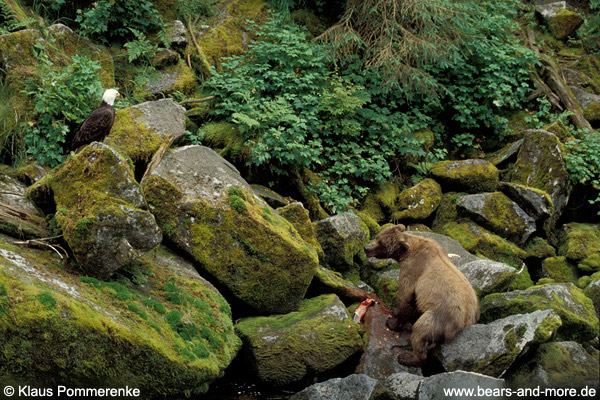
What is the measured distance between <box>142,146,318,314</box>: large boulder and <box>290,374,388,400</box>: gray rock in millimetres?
1489

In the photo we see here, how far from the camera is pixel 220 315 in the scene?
604 cm

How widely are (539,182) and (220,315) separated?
8.53 meters

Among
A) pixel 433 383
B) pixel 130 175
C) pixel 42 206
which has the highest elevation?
pixel 130 175

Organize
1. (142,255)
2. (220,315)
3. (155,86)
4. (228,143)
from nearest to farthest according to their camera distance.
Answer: (142,255) < (220,315) < (228,143) < (155,86)

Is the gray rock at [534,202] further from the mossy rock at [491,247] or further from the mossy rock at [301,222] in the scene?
the mossy rock at [301,222]

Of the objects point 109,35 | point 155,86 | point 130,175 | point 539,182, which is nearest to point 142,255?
point 130,175

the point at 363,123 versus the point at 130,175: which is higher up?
the point at 130,175

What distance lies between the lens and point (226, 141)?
9.95 meters

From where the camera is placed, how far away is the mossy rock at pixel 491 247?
32.4ft

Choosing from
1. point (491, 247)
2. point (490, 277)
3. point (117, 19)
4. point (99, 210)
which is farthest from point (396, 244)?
point (117, 19)

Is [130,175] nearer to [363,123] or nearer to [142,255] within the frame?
[142,255]

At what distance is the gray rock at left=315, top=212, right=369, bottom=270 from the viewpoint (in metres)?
8.48

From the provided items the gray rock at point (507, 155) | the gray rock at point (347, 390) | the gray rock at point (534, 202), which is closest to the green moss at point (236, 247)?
the gray rock at point (347, 390)

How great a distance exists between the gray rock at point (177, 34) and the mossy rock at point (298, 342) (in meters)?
7.60
